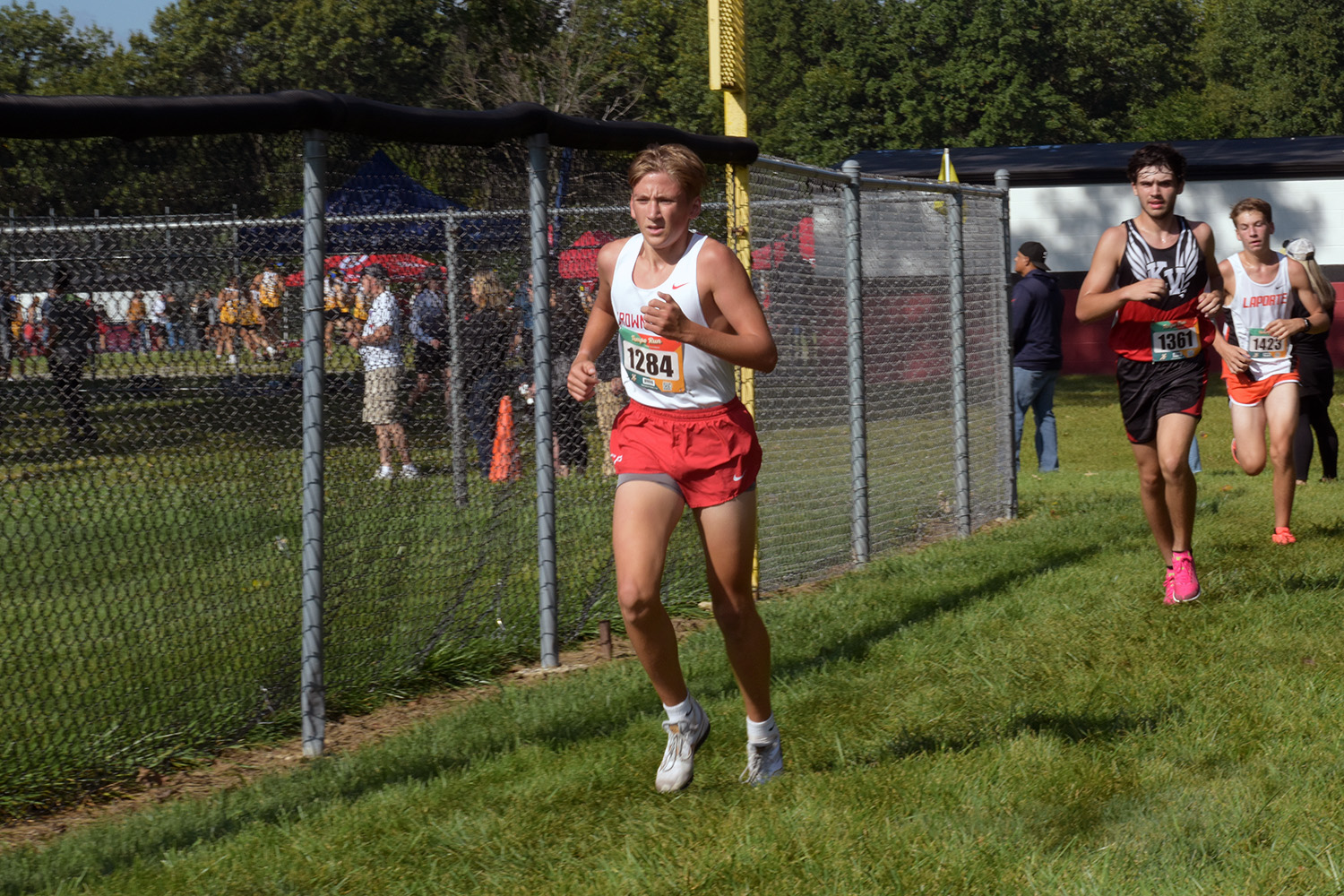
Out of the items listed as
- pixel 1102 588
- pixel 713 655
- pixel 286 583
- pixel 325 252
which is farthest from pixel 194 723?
pixel 1102 588

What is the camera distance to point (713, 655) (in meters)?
6.49

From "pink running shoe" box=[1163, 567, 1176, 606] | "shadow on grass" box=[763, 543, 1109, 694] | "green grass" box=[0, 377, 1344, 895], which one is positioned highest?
"pink running shoe" box=[1163, 567, 1176, 606]

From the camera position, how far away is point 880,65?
2363 inches

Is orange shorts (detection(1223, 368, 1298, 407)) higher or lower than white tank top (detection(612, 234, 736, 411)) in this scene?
lower

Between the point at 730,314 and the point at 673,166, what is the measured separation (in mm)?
463

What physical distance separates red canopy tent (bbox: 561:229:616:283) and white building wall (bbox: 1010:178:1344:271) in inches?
819

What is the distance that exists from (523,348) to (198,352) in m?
2.05

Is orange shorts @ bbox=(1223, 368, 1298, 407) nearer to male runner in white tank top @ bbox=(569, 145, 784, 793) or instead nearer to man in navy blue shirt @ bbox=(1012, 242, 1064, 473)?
male runner in white tank top @ bbox=(569, 145, 784, 793)

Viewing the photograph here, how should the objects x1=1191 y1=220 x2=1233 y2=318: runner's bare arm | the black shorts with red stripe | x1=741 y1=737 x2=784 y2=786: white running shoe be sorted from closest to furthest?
1. x1=741 y1=737 x2=784 y2=786: white running shoe
2. x1=1191 y1=220 x2=1233 y2=318: runner's bare arm
3. the black shorts with red stripe

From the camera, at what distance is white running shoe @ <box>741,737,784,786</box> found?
4.63 metres

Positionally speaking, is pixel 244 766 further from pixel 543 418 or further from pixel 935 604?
pixel 935 604

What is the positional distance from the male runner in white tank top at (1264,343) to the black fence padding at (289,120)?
3597mm

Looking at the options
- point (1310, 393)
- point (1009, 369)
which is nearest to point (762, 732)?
point (1009, 369)

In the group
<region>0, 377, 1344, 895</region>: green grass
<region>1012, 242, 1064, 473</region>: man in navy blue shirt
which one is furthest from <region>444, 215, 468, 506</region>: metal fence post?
<region>1012, 242, 1064, 473</region>: man in navy blue shirt
